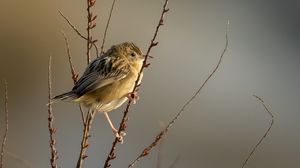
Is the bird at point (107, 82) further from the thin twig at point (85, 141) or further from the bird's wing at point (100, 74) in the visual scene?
the thin twig at point (85, 141)

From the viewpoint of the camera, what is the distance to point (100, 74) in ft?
20.7

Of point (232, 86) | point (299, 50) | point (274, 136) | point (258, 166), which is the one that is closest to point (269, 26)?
point (299, 50)

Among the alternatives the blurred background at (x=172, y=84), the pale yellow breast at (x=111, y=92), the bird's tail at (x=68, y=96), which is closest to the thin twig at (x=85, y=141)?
the bird's tail at (x=68, y=96)

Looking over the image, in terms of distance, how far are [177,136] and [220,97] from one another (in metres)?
1.61

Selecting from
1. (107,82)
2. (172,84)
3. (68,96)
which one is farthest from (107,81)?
(172,84)

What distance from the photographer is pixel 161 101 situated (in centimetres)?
1345

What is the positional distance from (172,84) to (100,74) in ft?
25.7

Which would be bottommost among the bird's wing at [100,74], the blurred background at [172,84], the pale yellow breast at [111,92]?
the blurred background at [172,84]

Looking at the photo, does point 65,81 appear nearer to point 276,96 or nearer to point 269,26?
point 276,96

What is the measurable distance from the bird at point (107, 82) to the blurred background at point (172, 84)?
4.49 meters

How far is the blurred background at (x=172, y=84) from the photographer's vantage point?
12.1 metres

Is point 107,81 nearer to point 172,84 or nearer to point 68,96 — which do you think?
point 68,96

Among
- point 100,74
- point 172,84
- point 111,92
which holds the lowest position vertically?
point 172,84

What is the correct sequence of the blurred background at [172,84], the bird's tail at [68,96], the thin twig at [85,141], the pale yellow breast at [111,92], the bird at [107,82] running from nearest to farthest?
the thin twig at [85,141] < the bird's tail at [68,96] < the bird at [107,82] < the pale yellow breast at [111,92] < the blurred background at [172,84]
